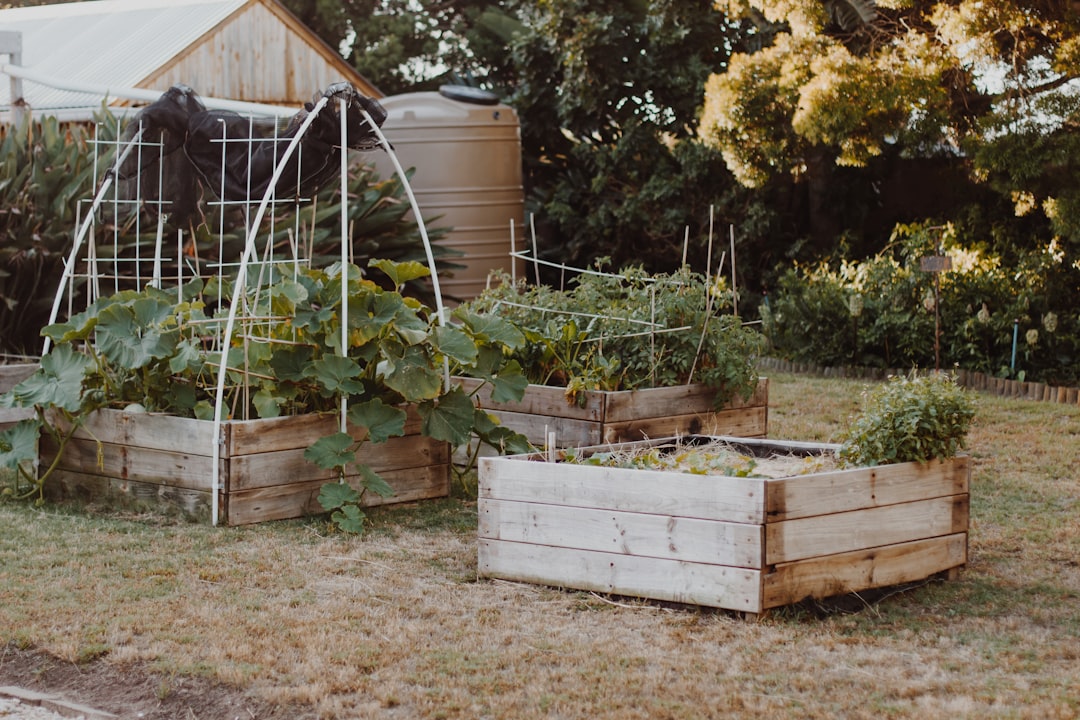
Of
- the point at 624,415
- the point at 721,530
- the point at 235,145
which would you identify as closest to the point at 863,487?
the point at 721,530

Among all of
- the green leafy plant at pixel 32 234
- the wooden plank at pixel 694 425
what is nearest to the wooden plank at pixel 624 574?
the wooden plank at pixel 694 425

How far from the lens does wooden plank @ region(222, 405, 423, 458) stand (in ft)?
15.0

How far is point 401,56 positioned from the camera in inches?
655

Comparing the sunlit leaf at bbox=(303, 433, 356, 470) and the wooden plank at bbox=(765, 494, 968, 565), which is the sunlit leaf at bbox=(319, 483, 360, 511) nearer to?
the sunlit leaf at bbox=(303, 433, 356, 470)

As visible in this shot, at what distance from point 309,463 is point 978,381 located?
5.25m

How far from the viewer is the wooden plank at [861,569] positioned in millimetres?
3521

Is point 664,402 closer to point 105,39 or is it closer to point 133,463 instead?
point 133,463

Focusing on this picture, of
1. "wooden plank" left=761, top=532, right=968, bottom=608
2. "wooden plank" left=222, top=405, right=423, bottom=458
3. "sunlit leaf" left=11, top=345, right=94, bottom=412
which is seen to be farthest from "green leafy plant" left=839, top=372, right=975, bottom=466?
"sunlit leaf" left=11, top=345, right=94, bottom=412

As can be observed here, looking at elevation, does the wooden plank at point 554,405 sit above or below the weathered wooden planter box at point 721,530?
above

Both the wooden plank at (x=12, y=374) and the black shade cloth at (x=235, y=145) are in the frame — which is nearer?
the black shade cloth at (x=235, y=145)

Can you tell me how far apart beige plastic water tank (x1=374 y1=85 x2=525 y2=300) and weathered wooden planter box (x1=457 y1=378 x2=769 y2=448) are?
5.58 m

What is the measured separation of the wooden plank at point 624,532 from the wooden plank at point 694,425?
4.62 feet

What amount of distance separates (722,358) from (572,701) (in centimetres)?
291

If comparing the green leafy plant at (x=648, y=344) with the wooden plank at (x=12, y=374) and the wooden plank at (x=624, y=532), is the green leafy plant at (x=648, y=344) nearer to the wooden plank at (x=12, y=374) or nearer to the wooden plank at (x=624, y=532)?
the wooden plank at (x=624, y=532)
